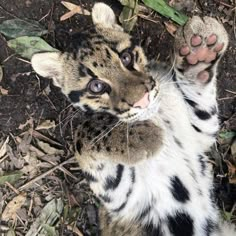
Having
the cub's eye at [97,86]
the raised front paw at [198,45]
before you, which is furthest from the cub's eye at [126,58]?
the raised front paw at [198,45]

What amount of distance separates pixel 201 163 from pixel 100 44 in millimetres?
1193

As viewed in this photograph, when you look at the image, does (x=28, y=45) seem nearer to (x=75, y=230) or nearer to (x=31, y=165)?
(x=31, y=165)

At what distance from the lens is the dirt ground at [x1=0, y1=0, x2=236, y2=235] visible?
531cm

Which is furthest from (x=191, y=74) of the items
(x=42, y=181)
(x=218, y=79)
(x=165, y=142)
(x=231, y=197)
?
(x=42, y=181)

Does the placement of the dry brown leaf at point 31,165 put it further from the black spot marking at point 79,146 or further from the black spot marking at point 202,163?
the black spot marking at point 202,163

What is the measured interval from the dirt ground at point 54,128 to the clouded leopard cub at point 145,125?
2.19 ft

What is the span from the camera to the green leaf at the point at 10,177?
536 centimetres

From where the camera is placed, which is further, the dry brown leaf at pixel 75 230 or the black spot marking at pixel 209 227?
the dry brown leaf at pixel 75 230

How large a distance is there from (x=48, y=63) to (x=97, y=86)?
497mm

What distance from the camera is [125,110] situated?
158 inches

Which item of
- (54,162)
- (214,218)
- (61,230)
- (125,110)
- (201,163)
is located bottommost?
(61,230)

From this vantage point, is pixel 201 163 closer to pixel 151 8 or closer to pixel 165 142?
pixel 165 142

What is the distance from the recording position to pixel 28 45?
17.2 ft

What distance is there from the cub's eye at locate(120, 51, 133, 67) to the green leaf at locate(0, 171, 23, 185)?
1795mm
